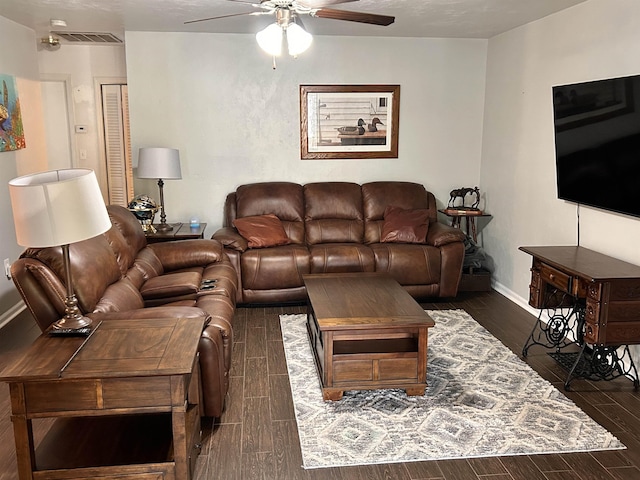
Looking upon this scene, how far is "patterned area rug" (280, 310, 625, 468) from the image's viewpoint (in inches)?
109

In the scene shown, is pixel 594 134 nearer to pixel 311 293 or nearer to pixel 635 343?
pixel 635 343

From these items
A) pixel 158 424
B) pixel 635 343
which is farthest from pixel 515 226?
pixel 158 424

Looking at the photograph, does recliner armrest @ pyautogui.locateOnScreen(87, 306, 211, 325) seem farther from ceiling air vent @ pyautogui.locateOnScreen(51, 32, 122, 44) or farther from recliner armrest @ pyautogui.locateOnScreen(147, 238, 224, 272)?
ceiling air vent @ pyautogui.locateOnScreen(51, 32, 122, 44)

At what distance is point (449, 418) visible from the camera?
10.0 ft

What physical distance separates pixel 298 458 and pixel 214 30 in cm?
400

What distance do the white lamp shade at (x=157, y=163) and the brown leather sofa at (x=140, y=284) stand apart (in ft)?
2.87

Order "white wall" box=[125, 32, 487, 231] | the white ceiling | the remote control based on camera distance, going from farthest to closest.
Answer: "white wall" box=[125, 32, 487, 231] → the white ceiling → the remote control

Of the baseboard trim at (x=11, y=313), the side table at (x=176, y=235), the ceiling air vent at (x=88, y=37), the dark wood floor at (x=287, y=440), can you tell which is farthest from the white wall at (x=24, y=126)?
the side table at (x=176, y=235)

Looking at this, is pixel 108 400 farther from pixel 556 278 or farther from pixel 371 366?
pixel 556 278

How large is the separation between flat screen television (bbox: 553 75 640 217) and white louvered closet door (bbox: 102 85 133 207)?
4862 millimetres

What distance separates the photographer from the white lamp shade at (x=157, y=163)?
16.5 feet

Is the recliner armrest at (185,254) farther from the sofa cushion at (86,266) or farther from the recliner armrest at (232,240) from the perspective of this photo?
the sofa cushion at (86,266)

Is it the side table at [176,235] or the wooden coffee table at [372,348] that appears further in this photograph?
the side table at [176,235]

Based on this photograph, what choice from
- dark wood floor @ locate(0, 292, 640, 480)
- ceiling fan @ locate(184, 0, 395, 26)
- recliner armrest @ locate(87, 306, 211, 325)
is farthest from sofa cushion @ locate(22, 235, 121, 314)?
Answer: ceiling fan @ locate(184, 0, 395, 26)
